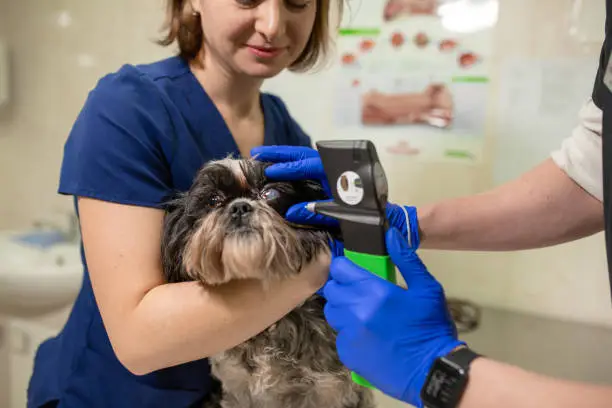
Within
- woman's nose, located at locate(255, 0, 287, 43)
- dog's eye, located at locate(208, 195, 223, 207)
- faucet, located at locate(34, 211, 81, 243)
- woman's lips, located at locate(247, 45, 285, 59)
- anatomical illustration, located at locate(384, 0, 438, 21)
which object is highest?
anatomical illustration, located at locate(384, 0, 438, 21)

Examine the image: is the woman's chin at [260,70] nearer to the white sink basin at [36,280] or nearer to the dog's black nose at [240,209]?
the dog's black nose at [240,209]

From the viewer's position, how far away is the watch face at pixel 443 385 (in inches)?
24.4

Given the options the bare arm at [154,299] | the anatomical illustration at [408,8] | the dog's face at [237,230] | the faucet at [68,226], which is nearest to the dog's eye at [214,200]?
the dog's face at [237,230]

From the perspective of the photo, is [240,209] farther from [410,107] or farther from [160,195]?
[410,107]

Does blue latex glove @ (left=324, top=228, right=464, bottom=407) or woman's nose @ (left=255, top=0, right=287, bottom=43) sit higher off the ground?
woman's nose @ (left=255, top=0, right=287, bottom=43)

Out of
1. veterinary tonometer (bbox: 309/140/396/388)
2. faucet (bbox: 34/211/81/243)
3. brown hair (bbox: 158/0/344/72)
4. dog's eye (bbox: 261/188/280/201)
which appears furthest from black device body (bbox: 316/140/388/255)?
faucet (bbox: 34/211/81/243)

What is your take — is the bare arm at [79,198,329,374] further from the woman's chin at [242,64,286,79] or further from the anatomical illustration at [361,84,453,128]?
the anatomical illustration at [361,84,453,128]

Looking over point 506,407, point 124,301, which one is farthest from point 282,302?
point 506,407

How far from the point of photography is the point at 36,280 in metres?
1.76

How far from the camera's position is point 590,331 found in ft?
4.59

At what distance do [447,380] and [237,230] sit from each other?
378mm

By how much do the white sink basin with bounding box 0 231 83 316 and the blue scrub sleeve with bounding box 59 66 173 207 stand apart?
105 cm

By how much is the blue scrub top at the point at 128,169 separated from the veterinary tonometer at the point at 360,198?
1.18ft

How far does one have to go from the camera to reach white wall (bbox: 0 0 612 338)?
137 centimetres
